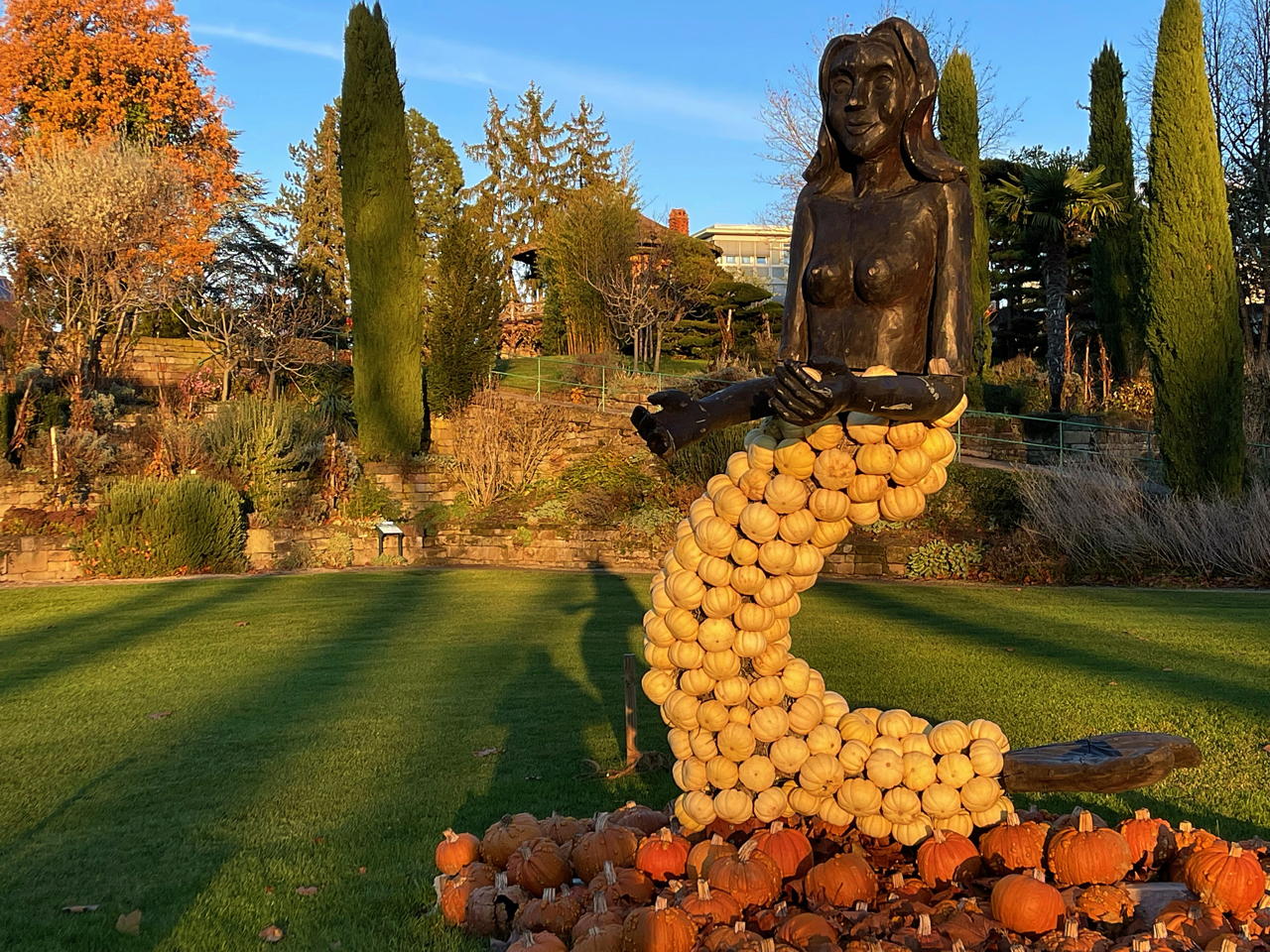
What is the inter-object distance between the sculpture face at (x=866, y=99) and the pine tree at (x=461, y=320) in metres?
16.8

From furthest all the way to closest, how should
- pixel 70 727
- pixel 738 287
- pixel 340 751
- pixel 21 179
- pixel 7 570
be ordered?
pixel 738 287 < pixel 21 179 < pixel 7 570 < pixel 70 727 < pixel 340 751

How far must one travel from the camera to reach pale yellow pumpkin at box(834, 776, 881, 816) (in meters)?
3.15

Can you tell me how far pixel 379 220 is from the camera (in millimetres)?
19234

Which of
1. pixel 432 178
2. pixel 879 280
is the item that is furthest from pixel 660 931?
pixel 432 178

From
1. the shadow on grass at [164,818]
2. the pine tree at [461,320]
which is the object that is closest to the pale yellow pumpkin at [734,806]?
the shadow on grass at [164,818]

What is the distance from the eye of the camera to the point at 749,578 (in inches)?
125

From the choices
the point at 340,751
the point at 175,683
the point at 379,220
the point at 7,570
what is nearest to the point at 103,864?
the point at 340,751

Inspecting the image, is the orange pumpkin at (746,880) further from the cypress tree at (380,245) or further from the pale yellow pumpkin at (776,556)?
the cypress tree at (380,245)

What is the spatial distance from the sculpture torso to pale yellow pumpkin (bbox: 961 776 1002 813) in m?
1.33

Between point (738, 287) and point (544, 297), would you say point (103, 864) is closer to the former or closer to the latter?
point (738, 287)

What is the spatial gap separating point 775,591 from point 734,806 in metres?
0.71

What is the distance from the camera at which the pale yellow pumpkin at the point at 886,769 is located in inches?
123

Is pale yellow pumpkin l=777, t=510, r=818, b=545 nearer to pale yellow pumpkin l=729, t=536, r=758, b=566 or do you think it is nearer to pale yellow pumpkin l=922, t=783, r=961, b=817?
pale yellow pumpkin l=729, t=536, r=758, b=566

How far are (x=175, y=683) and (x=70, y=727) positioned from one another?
130 cm
